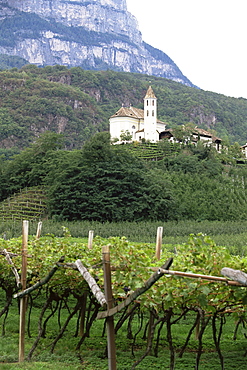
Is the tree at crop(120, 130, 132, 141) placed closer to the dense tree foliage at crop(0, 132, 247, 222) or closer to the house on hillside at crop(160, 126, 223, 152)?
the house on hillside at crop(160, 126, 223, 152)

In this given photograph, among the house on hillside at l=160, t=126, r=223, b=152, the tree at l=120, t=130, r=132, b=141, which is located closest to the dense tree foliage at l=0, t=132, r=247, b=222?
the house on hillside at l=160, t=126, r=223, b=152

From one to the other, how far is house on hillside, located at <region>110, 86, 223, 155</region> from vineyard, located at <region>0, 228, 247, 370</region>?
57.8 meters

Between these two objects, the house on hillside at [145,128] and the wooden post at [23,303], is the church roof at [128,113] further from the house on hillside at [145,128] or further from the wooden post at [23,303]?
the wooden post at [23,303]

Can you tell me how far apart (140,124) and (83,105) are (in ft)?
226

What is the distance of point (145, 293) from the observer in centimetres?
662

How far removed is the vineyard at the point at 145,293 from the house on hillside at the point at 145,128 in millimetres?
57754

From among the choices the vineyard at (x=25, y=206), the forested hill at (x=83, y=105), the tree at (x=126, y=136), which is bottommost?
the vineyard at (x=25, y=206)

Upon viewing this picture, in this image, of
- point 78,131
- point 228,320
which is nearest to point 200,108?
point 78,131

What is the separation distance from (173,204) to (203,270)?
3733 centimetres

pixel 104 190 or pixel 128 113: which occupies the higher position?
pixel 128 113

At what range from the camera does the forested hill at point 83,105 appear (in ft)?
395

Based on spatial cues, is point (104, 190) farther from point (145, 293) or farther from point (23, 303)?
point (145, 293)

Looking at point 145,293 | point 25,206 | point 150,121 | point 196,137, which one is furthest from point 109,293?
point 196,137

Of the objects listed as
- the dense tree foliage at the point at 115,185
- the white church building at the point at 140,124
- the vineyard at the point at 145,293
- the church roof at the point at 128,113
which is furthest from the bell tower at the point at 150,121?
the vineyard at the point at 145,293
